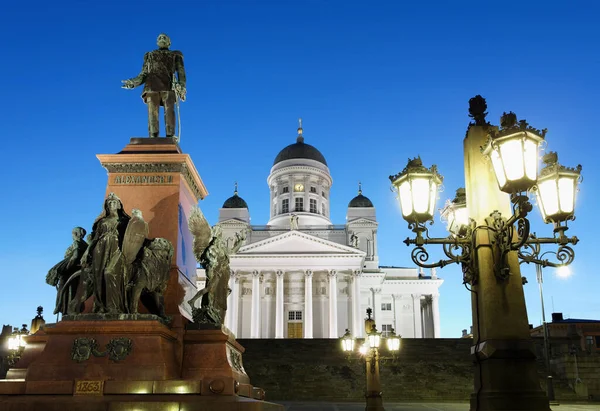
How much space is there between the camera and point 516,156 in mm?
5199

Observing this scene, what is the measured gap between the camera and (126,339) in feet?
22.1

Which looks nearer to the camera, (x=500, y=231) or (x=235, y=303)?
(x=500, y=231)

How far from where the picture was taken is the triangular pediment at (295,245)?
61.9 meters

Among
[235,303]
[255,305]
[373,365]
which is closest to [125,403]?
[373,365]

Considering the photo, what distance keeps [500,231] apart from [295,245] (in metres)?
57.1

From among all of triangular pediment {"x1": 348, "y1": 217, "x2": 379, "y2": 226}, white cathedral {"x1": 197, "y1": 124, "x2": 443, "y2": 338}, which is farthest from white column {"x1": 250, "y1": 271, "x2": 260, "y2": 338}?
triangular pediment {"x1": 348, "y1": 217, "x2": 379, "y2": 226}

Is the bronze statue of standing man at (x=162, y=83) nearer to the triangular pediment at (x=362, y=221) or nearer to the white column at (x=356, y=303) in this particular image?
the white column at (x=356, y=303)

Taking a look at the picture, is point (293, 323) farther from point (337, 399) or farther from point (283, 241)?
point (337, 399)

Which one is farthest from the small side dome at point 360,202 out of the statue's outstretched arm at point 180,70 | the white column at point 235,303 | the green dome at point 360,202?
the statue's outstretched arm at point 180,70

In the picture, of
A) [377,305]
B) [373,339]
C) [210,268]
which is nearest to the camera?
[210,268]

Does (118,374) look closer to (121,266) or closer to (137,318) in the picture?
(137,318)

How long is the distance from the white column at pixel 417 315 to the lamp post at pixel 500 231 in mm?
65867

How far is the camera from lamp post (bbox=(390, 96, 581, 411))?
520 cm

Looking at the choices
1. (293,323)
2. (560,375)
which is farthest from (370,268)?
(560,375)
